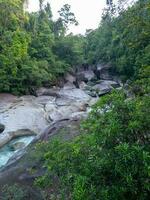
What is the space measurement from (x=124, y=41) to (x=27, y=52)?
22078 mm

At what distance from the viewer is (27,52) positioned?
103 ft

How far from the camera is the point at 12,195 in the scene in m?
8.10

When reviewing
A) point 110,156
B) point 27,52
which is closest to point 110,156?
point 110,156

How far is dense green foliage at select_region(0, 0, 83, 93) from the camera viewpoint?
26.5m

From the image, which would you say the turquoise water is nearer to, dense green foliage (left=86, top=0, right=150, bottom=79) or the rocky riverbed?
the rocky riverbed

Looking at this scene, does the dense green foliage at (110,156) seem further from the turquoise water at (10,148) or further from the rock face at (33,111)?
the rock face at (33,111)

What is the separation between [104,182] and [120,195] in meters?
0.30

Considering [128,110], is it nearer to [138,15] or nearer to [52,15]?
[138,15]

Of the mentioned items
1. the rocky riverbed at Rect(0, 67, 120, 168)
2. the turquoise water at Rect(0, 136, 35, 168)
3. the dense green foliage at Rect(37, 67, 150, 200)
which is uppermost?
the dense green foliage at Rect(37, 67, 150, 200)

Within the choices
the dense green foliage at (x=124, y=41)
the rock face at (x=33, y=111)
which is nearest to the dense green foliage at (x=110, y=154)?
the dense green foliage at (x=124, y=41)

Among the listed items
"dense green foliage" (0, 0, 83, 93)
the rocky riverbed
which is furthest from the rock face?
"dense green foliage" (0, 0, 83, 93)

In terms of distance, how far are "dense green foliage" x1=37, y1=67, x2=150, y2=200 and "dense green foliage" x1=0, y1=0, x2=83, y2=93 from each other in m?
20.9

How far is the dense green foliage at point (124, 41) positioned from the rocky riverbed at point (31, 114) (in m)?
4.01

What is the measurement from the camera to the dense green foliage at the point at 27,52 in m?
26.5
